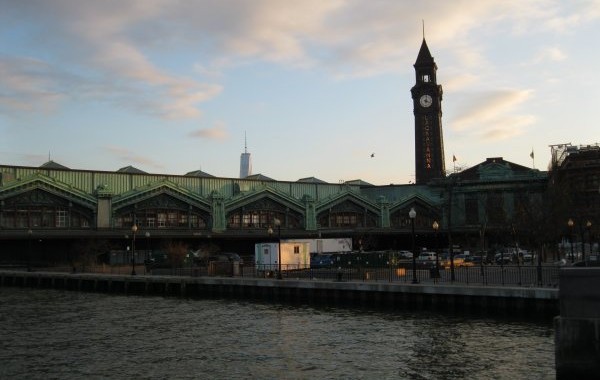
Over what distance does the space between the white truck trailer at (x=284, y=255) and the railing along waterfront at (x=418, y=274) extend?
0.40m

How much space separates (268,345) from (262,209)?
97.2 meters

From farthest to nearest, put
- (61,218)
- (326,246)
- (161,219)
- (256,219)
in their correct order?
(256,219), (161,219), (61,218), (326,246)

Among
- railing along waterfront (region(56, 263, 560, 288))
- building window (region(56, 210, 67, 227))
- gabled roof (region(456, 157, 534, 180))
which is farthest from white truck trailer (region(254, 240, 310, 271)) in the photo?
gabled roof (region(456, 157, 534, 180))

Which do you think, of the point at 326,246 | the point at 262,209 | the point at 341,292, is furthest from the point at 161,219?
the point at 341,292

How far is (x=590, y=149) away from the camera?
150125 millimetres

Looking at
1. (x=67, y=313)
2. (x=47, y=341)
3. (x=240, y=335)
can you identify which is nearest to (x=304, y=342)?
(x=240, y=335)

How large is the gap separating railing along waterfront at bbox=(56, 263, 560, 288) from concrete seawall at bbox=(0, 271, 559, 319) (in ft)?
7.69

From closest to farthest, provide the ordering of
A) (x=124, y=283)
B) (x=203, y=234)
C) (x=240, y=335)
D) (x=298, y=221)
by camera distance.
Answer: (x=240, y=335)
(x=124, y=283)
(x=203, y=234)
(x=298, y=221)

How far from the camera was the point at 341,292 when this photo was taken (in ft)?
164

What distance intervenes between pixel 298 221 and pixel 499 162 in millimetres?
57523

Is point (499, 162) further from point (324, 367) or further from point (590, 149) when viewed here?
point (324, 367)

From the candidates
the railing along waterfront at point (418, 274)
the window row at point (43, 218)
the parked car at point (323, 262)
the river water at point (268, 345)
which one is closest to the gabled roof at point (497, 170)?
the parked car at point (323, 262)

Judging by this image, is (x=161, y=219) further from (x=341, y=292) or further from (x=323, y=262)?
(x=341, y=292)

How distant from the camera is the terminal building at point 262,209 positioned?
98.4 meters
